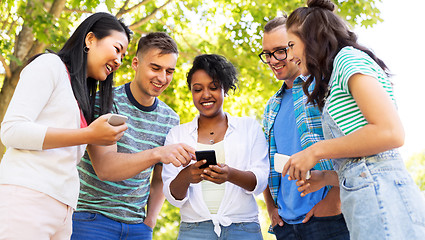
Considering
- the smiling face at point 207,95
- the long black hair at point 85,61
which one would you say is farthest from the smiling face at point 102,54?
the smiling face at point 207,95

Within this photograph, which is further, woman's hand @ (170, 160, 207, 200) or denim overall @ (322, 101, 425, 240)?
woman's hand @ (170, 160, 207, 200)

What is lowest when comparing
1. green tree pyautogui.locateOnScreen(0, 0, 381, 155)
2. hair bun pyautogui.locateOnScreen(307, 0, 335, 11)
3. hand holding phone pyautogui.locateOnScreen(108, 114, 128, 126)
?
hand holding phone pyautogui.locateOnScreen(108, 114, 128, 126)

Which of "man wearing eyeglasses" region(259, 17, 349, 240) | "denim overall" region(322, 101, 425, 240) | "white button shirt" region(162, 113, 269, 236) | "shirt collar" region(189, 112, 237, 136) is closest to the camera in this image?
"denim overall" region(322, 101, 425, 240)

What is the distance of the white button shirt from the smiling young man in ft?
0.72

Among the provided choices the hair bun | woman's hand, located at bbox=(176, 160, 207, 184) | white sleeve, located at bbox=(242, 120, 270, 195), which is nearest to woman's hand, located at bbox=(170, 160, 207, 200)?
woman's hand, located at bbox=(176, 160, 207, 184)

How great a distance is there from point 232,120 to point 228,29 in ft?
18.3

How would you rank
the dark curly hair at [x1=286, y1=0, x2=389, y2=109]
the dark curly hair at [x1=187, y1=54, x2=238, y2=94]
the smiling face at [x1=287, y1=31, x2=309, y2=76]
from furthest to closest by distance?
the dark curly hair at [x1=187, y1=54, x2=238, y2=94] → the smiling face at [x1=287, y1=31, x2=309, y2=76] → the dark curly hair at [x1=286, y1=0, x2=389, y2=109]

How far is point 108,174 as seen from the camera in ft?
9.08

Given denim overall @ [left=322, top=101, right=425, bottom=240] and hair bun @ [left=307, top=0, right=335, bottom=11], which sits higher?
hair bun @ [left=307, top=0, right=335, bottom=11]

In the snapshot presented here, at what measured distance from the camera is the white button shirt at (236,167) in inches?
111

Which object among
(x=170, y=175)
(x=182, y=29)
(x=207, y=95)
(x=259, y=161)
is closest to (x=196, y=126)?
(x=207, y=95)

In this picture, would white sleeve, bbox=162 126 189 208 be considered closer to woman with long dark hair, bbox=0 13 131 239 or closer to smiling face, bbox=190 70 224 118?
smiling face, bbox=190 70 224 118

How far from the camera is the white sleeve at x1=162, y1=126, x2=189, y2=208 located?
2.88 meters

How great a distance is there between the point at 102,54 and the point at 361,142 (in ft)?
5.14
